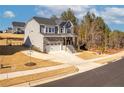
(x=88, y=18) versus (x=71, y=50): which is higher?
(x=88, y=18)

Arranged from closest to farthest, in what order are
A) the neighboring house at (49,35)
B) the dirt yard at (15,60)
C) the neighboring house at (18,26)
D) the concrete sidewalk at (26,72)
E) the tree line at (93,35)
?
1. the concrete sidewalk at (26,72)
2. the dirt yard at (15,60)
3. the neighboring house at (18,26)
4. the neighboring house at (49,35)
5. the tree line at (93,35)

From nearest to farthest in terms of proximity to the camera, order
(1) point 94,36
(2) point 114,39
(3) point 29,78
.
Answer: (3) point 29,78 < (1) point 94,36 < (2) point 114,39

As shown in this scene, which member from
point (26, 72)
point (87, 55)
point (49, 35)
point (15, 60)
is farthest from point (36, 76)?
point (49, 35)

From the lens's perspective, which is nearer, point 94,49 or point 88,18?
point 88,18

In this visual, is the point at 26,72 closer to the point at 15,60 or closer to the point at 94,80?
the point at 15,60

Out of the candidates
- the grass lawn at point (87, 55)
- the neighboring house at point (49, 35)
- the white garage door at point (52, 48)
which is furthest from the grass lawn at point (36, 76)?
the neighboring house at point (49, 35)

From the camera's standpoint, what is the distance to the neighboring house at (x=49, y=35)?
1772 inches

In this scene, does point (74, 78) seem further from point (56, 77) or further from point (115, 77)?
point (115, 77)

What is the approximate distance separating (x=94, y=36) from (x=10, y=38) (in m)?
16.7

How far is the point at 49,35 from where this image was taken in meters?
47.6

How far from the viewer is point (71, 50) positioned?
48562mm

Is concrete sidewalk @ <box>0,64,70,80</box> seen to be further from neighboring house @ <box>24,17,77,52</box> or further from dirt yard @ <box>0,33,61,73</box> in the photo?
neighboring house @ <box>24,17,77,52</box>

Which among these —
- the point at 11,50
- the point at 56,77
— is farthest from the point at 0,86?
the point at 11,50

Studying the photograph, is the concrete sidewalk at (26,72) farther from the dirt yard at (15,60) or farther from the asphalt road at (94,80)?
the asphalt road at (94,80)
